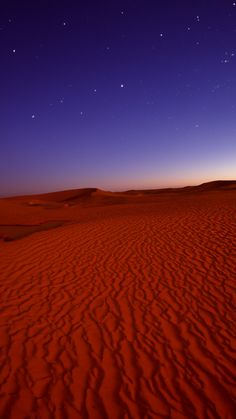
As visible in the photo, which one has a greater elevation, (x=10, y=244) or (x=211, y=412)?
(x=10, y=244)

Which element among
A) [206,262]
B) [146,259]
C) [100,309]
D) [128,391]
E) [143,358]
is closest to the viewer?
[128,391]

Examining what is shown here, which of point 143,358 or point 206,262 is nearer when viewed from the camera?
point 143,358

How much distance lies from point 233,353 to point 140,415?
1.86 meters

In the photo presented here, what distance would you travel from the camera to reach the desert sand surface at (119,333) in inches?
134

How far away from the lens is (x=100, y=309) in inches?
218

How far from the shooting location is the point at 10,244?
415 inches

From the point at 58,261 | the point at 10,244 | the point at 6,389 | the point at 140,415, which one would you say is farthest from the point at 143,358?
the point at 10,244

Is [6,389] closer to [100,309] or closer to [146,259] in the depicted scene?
[100,309]

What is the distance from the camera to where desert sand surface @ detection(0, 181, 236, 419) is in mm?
3400

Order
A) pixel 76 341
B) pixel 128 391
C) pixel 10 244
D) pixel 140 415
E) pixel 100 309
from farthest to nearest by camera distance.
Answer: pixel 10 244
pixel 100 309
pixel 76 341
pixel 128 391
pixel 140 415

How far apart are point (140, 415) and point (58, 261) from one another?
5.77 m

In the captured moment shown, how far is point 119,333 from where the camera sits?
4.74m

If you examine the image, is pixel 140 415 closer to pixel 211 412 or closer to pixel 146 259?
pixel 211 412

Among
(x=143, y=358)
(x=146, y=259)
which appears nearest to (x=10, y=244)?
(x=146, y=259)
